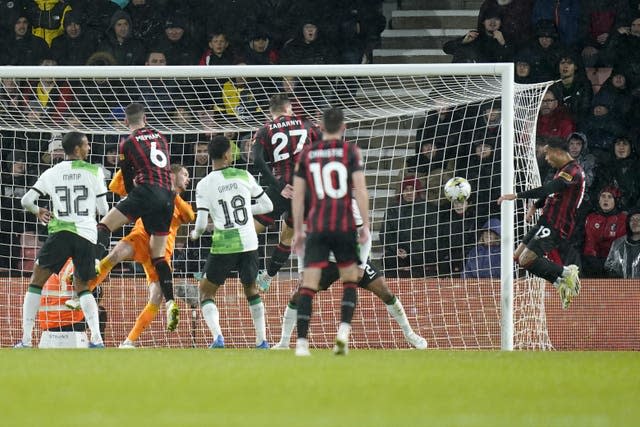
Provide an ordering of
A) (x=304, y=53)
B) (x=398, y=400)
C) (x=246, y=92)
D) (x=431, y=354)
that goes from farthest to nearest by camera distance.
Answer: (x=304, y=53) < (x=246, y=92) < (x=431, y=354) < (x=398, y=400)

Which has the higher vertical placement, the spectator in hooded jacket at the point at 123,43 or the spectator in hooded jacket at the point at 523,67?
the spectator in hooded jacket at the point at 123,43

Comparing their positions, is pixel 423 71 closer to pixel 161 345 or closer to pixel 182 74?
pixel 182 74

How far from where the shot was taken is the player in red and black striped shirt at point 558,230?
533 inches

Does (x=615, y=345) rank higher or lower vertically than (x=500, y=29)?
lower

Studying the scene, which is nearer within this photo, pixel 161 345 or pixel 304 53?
pixel 161 345

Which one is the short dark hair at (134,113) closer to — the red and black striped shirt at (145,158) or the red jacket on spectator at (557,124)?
the red and black striped shirt at (145,158)

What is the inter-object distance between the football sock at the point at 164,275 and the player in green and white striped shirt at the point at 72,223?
71cm

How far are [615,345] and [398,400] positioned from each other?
7.62 metres

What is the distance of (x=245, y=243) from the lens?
1252 centimetres

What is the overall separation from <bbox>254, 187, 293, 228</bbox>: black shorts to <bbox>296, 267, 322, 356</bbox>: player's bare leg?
260 centimetres

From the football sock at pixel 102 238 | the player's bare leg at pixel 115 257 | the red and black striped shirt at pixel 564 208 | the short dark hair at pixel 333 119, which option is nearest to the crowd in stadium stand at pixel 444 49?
the red and black striped shirt at pixel 564 208

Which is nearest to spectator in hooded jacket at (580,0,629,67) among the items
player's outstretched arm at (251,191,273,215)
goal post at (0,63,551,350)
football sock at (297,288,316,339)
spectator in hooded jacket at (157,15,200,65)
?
goal post at (0,63,551,350)

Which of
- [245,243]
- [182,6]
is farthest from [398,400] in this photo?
[182,6]

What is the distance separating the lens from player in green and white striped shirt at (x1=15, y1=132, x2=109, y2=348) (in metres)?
12.6
